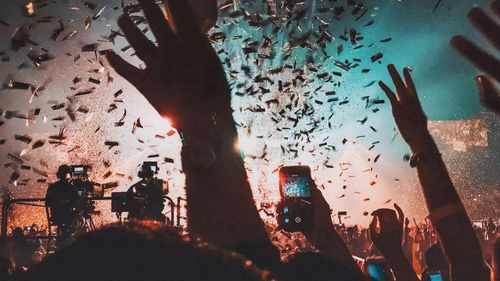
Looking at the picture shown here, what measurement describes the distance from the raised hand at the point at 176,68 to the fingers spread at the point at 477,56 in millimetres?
1292

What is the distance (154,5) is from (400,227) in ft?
9.51

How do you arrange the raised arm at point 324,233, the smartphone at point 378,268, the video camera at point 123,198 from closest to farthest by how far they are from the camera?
the raised arm at point 324,233 → the smartphone at point 378,268 → the video camera at point 123,198

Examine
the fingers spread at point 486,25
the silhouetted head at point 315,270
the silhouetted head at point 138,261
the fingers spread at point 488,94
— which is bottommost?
the silhouetted head at point 315,270

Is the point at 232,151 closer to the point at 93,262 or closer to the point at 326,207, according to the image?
the point at 93,262

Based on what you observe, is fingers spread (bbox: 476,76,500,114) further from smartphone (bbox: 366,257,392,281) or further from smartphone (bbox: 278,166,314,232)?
smartphone (bbox: 366,257,392,281)

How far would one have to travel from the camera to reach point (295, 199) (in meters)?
4.06

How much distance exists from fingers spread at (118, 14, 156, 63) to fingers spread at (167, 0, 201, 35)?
0.66 feet

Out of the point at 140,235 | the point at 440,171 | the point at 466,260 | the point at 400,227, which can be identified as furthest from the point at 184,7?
the point at 400,227

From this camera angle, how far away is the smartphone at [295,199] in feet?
12.9

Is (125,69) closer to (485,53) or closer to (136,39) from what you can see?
(136,39)

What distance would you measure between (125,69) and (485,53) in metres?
1.98

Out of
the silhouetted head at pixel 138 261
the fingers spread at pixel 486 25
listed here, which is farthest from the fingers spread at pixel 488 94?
the silhouetted head at pixel 138 261

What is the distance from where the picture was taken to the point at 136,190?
9953 millimetres

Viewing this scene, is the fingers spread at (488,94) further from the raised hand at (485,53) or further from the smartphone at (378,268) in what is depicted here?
the smartphone at (378,268)
